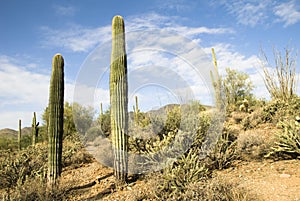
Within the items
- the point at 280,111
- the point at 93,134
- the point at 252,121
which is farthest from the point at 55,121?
the point at 280,111

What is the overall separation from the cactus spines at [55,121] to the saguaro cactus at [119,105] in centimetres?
141

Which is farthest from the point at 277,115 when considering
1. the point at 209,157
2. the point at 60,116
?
the point at 60,116

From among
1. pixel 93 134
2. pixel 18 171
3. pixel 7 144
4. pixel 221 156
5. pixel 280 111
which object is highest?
pixel 280 111

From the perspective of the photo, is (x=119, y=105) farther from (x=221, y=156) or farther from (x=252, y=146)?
(x=252, y=146)

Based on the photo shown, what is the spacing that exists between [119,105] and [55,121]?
5.57 ft

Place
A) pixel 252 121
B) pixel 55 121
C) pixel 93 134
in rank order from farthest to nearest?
pixel 93 134 → pixel 252 121 → pixel 55 121

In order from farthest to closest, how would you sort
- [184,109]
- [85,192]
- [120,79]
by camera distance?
[184,109] → [120,79] → [85,192]

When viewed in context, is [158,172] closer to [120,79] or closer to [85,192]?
[85,192]

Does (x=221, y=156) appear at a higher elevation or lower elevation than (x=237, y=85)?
lower

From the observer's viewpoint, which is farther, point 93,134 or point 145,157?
point 93,134

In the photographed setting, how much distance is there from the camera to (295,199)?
3850 mm

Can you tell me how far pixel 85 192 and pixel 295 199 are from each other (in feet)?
13.9

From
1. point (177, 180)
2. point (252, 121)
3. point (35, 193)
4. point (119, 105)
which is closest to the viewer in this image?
point (177, 180)

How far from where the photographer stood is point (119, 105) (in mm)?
6215
